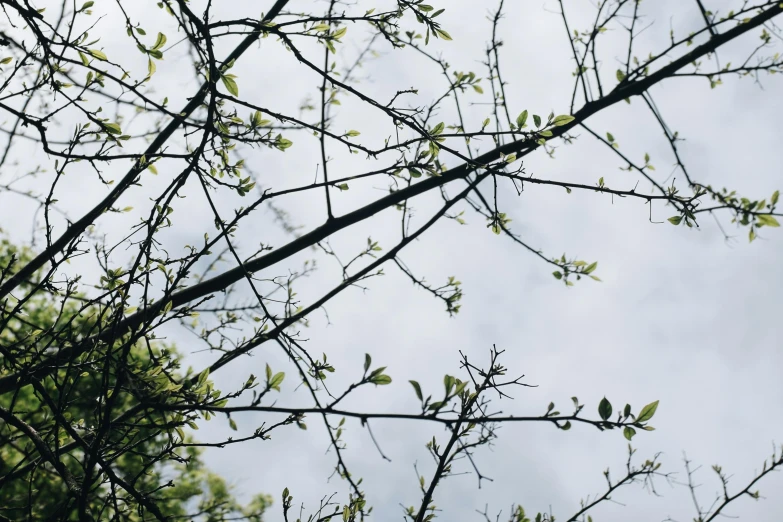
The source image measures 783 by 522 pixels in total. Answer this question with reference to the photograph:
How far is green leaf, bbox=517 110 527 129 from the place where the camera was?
7.18 feet

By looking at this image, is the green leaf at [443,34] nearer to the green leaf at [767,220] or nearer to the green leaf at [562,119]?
the green leaf at [562,119]

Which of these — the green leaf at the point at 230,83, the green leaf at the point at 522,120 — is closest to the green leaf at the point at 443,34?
the green leaf at the point at 522,120

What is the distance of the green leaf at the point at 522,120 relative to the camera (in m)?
2.19

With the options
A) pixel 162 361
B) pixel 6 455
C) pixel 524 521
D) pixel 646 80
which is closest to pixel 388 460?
pixel 524 521


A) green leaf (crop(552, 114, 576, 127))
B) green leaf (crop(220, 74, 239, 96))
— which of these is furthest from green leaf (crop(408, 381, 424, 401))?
green leaf (crop(220, 74, 239, 96))

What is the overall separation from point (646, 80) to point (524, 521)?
8.22 feet

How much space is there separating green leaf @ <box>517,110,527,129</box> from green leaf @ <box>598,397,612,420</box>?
1.08 m

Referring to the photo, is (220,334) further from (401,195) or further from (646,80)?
(646,80)

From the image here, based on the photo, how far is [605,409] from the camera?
1709 mm

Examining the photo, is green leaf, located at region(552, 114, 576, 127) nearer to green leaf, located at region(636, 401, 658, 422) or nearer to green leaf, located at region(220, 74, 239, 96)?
green leaf, located at region(636, 401, 658, 422)

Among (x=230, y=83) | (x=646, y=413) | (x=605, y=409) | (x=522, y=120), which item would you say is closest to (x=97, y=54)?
(x=230, y=83)

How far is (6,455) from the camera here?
820cm

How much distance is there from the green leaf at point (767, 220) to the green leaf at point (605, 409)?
153cm

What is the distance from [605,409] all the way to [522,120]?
3.67ft
